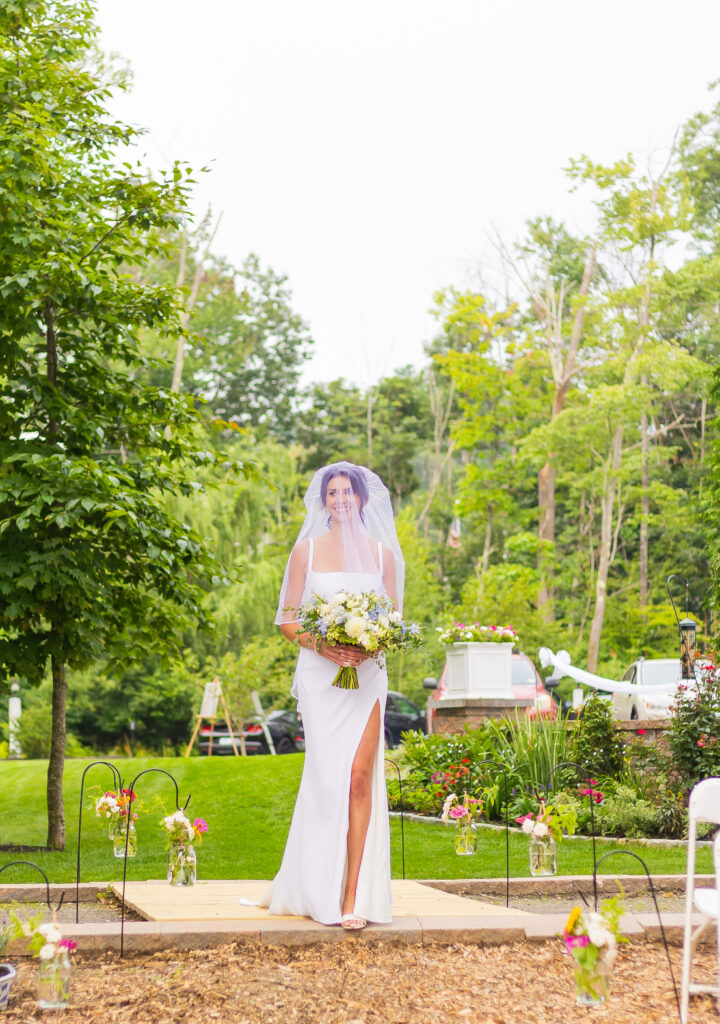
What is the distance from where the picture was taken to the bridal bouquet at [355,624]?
498cm

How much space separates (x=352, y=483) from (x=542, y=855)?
3.00 meters

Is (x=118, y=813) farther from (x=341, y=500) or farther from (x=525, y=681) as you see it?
(x=525, y=681)

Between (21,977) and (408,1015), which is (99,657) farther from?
(408,1015)

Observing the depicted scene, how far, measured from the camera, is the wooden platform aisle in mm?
5184

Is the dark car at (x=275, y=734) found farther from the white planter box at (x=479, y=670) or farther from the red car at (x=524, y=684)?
the white planter box at (x=479, y=670)

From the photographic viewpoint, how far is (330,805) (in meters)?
5.18

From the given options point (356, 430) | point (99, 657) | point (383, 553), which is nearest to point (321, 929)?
point (383, 553)

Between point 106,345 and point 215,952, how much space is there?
6.17 metres

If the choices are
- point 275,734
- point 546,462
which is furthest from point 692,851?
point 546,462

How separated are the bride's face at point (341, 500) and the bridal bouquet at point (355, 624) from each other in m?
0.49

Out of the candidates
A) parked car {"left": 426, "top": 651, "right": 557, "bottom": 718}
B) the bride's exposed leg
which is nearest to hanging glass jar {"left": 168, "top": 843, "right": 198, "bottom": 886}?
the bride's exposed leg

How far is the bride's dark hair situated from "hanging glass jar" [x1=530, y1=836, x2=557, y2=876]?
107 inches

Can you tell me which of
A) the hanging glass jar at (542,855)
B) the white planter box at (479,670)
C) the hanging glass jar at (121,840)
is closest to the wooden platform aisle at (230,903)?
the hanging glass jar at (542,855)

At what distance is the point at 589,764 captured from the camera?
10500mm
